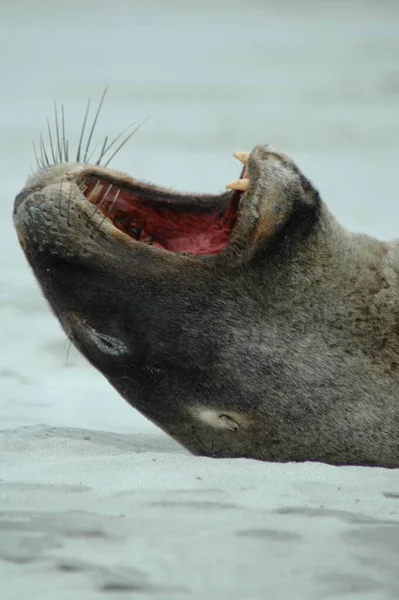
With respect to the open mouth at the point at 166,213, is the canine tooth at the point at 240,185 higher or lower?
higher

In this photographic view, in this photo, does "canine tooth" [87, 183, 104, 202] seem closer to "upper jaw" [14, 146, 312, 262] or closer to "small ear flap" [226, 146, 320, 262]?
"upper jaw" [14, 146, 312, 262]

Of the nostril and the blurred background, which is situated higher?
the blurred background

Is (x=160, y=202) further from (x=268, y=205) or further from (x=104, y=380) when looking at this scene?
(x=104, y=380)

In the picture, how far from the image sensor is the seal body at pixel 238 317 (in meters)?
4.93

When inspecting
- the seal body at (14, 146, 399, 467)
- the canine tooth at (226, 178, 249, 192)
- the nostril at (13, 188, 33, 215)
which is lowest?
the seal body at (14, 146, 399, 467)

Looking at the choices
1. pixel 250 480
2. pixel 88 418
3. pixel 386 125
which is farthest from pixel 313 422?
pixel 386 125

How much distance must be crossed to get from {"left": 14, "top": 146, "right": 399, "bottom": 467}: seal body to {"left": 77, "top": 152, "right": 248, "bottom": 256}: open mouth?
0.01m

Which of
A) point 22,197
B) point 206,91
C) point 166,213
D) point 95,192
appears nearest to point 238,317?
→ point 166,213

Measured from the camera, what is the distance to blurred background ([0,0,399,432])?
1062 centimetres

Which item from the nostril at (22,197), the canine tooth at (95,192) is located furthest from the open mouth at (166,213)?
the nostril at (22,197)

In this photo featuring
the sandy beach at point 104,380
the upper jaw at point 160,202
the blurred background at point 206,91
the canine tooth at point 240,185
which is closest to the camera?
the sandy beach at point 104,380

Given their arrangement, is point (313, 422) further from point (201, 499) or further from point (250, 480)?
point (201, 499)

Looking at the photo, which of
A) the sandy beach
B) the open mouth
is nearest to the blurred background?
the sandy beach

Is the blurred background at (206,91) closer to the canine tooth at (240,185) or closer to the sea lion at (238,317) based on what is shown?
the sea lion at (238,317)
